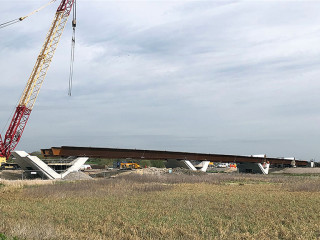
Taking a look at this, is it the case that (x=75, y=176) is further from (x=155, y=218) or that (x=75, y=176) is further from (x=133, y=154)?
(x=155, y=218)

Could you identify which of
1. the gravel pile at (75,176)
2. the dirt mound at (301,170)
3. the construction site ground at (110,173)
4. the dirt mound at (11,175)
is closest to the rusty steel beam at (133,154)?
the construction site ground at (110,173)

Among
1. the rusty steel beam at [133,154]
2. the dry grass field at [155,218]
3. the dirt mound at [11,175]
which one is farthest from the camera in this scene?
the rusty steel beam at [133,154]

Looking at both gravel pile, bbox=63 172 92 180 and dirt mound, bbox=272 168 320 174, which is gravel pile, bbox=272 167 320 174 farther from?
gravel pile, bbox=63 172 92 180

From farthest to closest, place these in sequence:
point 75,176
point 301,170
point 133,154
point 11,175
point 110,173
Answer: point 301,170, point 133,154, point 110,173, point 11,175, point 75,176

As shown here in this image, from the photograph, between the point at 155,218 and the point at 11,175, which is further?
the point at 11,175

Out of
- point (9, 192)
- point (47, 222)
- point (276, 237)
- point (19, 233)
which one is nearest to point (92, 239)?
point (19, 233)

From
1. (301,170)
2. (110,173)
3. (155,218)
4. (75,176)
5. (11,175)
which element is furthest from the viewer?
(301,170)

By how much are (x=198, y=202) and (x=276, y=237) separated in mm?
10450

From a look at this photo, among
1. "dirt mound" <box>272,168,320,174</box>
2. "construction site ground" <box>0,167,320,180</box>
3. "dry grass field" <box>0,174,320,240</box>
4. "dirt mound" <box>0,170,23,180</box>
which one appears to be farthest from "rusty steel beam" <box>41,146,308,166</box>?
"dry grass field" <box>0,174,320,240</box>

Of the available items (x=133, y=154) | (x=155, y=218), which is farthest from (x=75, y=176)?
(x=155, y=218)

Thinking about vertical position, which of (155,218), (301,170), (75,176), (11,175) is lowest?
(301,170)

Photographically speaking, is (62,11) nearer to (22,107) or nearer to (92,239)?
(22,107)

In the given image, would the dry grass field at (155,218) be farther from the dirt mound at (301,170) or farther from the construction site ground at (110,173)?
the dirt mound at (301,170)

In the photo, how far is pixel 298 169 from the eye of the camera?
94.7m
